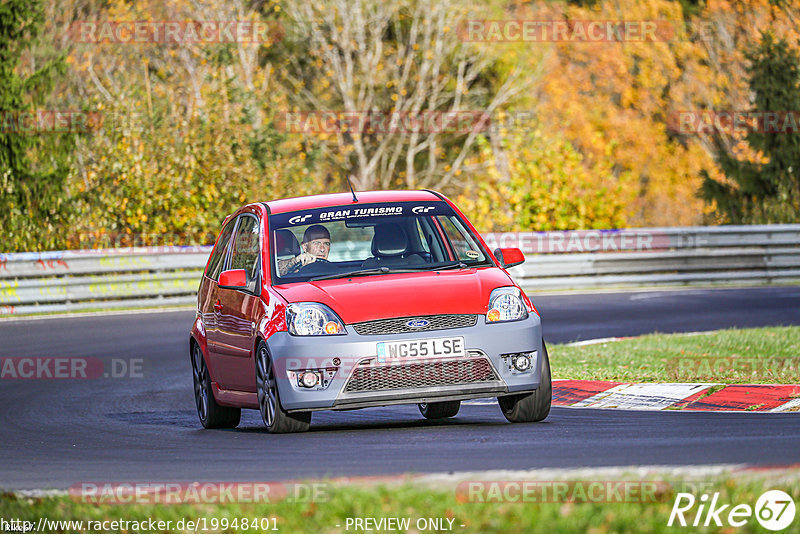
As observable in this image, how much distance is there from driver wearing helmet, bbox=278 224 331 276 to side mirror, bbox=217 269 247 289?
285mm

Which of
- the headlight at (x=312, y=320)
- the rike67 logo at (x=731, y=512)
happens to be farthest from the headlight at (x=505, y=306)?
the rike67 logo at (x=731, y=512)

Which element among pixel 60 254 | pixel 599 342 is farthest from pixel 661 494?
pixel 60 254

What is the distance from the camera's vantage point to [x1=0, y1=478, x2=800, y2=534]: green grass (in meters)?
5.41

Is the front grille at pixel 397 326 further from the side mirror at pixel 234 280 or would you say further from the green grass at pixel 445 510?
the green grass at pixel 445 510

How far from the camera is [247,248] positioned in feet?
34.8

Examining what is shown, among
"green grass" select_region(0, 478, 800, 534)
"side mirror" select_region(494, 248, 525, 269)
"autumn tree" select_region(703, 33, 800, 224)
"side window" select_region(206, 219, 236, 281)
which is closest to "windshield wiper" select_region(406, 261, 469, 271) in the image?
"side mirror" select_region(494, 248, 525, 269)

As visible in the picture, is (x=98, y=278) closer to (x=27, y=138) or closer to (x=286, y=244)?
(x=27, y=138)

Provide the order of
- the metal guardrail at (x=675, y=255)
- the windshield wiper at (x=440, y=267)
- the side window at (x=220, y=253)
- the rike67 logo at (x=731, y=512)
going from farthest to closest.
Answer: the metal guardrail at (x=675, y=255), the side window at (x=220, y=253), the windshield wiper at (x=440, y=267), the rike67 logo at (x=731, y=512)

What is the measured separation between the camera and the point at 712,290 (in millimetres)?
24500

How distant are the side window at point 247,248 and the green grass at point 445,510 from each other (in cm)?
385

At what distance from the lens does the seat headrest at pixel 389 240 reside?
1013 cm

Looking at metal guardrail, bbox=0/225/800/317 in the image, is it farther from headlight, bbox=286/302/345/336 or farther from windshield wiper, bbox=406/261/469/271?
headlight, bbox=286/302/345/336

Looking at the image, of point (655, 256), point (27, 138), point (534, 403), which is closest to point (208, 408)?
point (534, 403)

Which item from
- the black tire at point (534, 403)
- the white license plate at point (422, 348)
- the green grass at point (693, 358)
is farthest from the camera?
the green grass at point (693, 358)
